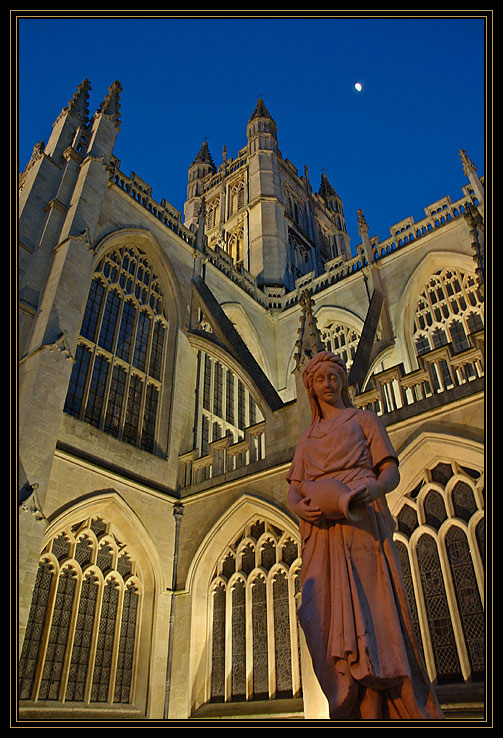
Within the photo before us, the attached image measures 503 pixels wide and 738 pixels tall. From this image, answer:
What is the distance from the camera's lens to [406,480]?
8031mm

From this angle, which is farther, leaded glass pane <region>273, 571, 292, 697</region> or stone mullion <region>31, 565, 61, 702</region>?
leaded glass pane <region>273, 571, 292, 697</region>

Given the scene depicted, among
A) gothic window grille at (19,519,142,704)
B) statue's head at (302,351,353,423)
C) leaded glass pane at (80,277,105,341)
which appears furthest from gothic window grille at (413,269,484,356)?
statue's head at (302,351,353,423)

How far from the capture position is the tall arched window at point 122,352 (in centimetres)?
1048

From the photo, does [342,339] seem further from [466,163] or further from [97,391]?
[97,391]

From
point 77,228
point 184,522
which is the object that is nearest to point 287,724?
point 184,522

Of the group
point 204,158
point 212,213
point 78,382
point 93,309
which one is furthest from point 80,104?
point 204,158

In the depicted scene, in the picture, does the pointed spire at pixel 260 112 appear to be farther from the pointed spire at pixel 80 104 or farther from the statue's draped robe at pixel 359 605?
the statue's draped robe at pixel 359 605

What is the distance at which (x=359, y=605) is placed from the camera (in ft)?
7.38

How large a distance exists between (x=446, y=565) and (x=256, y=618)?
3.43 m

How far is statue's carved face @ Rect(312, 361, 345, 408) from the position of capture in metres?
3.02

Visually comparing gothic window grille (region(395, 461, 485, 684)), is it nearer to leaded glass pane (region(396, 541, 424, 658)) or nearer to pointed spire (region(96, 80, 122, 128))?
leaded glass pane (region(396, 541, 424, 658))

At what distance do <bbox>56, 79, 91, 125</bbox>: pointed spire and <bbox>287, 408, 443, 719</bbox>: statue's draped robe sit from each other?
14497 millimetres

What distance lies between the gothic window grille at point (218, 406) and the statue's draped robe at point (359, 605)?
9.35 meters
